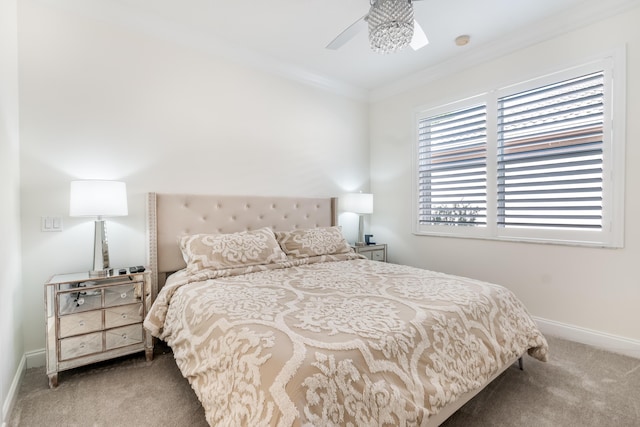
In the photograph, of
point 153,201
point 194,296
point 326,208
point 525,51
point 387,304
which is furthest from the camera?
point 326,208

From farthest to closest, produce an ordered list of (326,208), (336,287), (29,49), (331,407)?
(326,208) < (29,49) < (336,287) < (331,407)

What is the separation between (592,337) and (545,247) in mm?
791

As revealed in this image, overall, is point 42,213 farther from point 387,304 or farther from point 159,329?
point 387,304

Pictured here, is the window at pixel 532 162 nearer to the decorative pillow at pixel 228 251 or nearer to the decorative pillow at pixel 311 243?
the decorative pillow at pixel 311 243

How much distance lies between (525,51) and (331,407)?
3411 mm

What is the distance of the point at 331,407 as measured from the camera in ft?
3.38

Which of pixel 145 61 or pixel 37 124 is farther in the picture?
pixel 145 61

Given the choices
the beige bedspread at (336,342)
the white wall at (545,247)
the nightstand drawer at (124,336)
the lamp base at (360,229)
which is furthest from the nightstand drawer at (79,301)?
the white wall at (545,247)

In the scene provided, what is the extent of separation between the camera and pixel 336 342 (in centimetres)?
122

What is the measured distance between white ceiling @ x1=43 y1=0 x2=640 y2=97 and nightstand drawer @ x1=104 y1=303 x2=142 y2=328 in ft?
7.60

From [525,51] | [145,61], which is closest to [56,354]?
[145,61]

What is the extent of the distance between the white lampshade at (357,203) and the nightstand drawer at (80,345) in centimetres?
273

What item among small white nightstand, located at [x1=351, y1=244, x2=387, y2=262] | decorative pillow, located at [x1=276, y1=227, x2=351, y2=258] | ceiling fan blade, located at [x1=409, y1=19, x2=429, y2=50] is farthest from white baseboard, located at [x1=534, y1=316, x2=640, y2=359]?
ceiling fan blade, located at [x1=409, y1=19, x2=429, y2=50]

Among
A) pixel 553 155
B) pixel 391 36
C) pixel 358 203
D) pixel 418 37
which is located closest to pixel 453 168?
pixel 553 155
